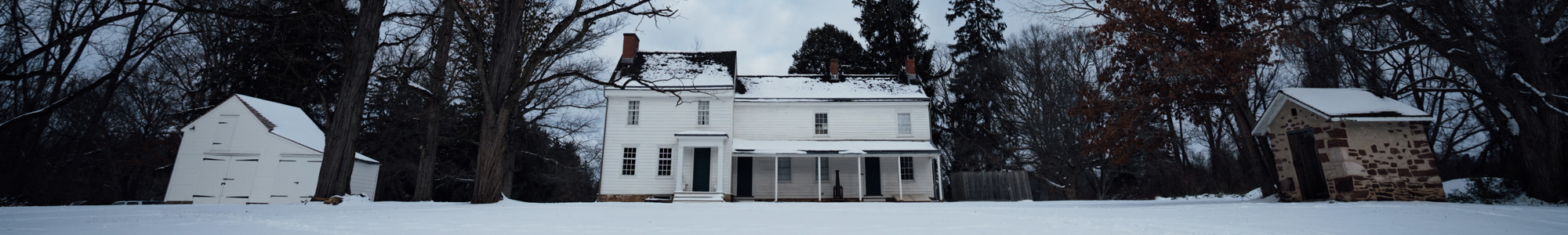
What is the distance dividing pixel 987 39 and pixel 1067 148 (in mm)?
8450

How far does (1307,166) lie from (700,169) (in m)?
14.7

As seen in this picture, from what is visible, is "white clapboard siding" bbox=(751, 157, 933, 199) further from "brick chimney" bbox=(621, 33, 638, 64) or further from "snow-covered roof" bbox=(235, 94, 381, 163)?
"snow-covered roof" bbox=(235, 94, 381, 163)

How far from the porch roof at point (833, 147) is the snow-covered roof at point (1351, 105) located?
9.32m

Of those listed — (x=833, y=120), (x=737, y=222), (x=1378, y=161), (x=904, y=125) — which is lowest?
(x=737, y=222)

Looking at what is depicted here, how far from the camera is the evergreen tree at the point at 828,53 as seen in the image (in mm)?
32438

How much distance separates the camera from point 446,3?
12055 millimetres

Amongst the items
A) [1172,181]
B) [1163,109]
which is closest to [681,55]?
[1163,109]

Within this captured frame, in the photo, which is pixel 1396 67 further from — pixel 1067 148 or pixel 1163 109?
pixel 1067 148

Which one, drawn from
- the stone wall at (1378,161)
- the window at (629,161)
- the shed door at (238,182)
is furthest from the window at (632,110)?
the stone wall at (1378,161)

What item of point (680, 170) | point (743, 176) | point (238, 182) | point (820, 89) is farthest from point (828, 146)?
point (238, 182)

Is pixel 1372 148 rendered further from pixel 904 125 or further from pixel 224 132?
pixel 224 132

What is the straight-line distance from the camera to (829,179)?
22.0 m

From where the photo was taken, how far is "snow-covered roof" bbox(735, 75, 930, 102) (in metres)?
22.7

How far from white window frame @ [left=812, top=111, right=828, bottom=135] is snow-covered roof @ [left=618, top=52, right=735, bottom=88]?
3068 millimetres
